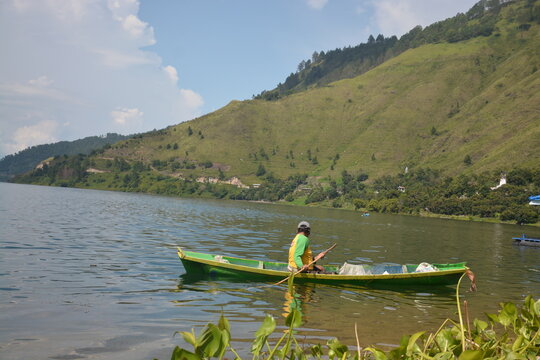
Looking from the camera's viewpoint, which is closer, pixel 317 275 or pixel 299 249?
pixel 299 249

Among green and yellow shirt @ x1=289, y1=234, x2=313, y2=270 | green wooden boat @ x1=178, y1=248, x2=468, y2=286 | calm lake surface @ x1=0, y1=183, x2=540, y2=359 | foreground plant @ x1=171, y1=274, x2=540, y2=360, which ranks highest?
foreground plant @ x1=171, y1=274, x2=540, y2=360

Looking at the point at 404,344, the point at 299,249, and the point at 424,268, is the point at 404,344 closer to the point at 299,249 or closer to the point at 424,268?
the point at 299,249

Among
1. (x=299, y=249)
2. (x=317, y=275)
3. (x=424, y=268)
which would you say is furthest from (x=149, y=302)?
(x=424, y=268)

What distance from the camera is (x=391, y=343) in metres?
12.4

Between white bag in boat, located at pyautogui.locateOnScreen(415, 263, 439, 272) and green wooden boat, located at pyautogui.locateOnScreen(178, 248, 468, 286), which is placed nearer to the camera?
green wooden boat, located at pyautogui.locateOnScreen(178, 248, 468, 286)

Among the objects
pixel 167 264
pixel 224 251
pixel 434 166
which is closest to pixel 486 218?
pixel 434 166

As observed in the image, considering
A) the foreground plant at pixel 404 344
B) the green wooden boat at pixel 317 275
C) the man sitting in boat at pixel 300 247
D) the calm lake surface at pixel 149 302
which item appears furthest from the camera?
the green wooden boat at pixel 317 275

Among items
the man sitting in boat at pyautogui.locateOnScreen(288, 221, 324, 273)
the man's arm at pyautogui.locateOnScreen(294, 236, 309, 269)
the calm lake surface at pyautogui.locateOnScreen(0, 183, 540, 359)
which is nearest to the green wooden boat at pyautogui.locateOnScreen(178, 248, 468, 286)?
the calm lake surface at pyautogui.locateOnScreen(0, 183, 540, 359)

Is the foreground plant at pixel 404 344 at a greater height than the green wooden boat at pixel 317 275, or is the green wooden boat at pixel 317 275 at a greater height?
the foreground plant at pixel 404 344

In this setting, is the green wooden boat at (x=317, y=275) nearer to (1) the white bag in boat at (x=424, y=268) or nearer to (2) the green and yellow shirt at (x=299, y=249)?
(1) the white bag in boat at (x=424, y=268)

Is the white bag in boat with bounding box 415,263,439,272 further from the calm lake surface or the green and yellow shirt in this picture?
the green and yellow shirt

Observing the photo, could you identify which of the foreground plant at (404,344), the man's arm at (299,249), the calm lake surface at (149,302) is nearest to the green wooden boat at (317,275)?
the calm lake surface at (149,302)

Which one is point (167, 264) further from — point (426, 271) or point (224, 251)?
point (426, 271)

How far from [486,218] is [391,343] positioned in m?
124
